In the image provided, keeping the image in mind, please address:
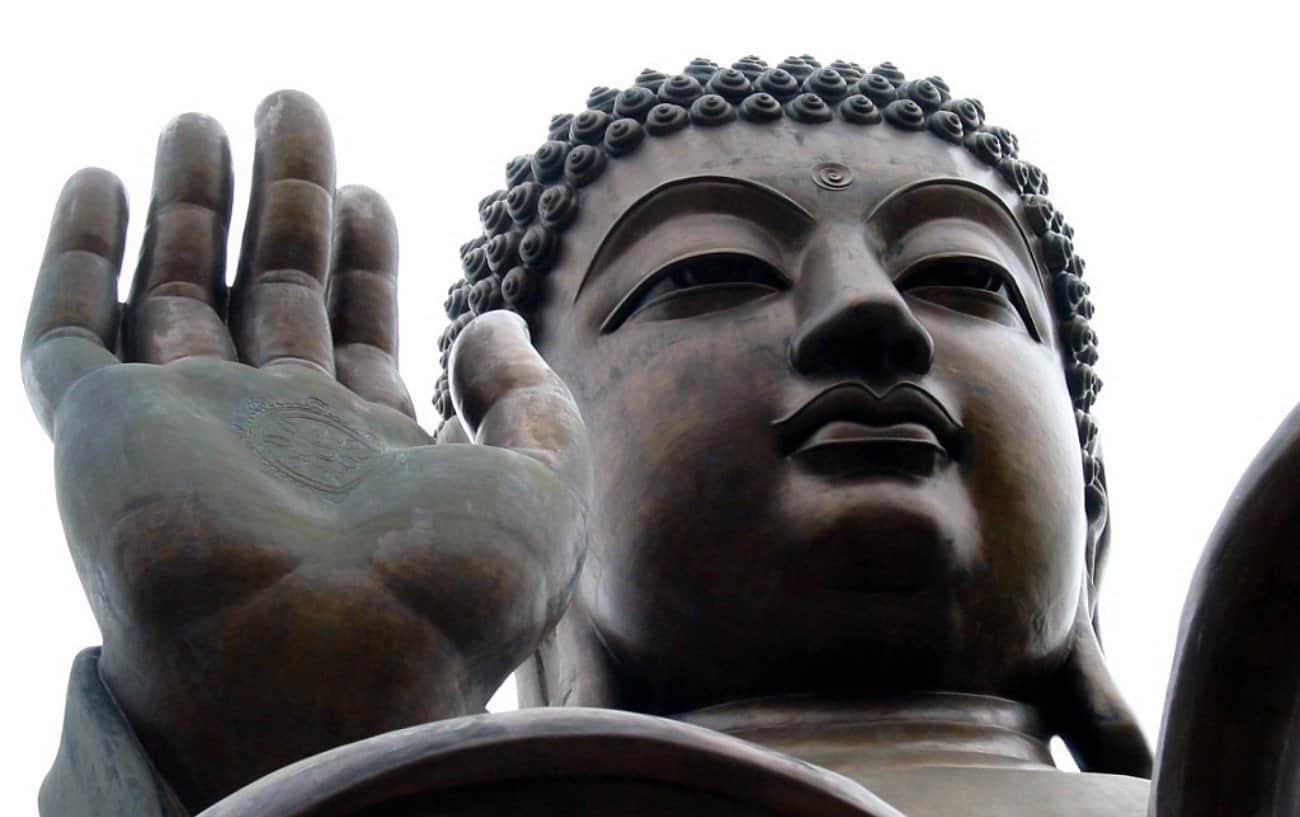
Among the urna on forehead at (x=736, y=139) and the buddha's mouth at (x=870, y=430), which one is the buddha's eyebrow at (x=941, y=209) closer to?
the urna on forehead at (x=736, y=139)

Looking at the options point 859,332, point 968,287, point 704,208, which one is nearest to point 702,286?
point 704,208

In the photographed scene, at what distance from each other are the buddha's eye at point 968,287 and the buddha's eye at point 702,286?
35cm

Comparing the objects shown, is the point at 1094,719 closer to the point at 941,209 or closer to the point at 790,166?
the point at 941,209

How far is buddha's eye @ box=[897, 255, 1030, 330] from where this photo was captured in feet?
20.3

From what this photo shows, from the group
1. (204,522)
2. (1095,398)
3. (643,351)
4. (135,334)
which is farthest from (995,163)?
(204,522)

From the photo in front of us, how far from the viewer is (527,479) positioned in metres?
4.57

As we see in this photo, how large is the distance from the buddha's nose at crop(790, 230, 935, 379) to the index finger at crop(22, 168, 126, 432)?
1.62 meters

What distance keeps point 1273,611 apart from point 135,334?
99.3 inches

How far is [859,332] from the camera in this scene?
5.75 metres

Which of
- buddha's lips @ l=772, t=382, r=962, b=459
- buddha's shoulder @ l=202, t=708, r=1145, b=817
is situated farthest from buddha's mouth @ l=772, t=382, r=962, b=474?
buddha's shoulder @ l=202, t=708, r=1145, b=817

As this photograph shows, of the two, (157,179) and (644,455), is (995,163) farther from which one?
(157,179)

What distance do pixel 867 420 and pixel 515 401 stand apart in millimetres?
1250

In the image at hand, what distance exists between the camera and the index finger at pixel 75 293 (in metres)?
4.92

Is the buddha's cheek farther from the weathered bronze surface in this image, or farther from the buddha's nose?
the buddha's nose
